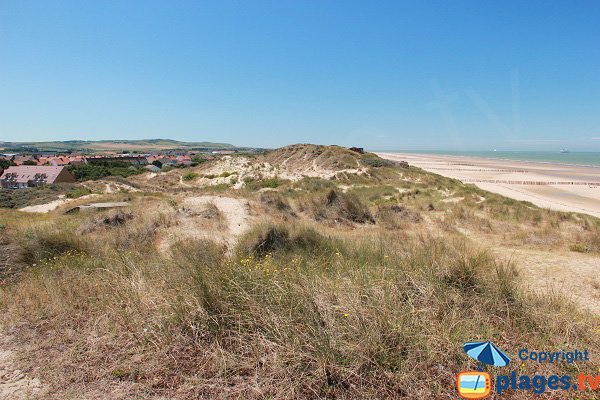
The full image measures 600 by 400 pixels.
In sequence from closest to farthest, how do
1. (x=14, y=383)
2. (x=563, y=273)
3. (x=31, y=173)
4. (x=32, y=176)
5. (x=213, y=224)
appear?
(x=14, y=383)
(x=563, y=273)
(x=213, y=224)
(x=32, y=176)
(x=31, y=173)

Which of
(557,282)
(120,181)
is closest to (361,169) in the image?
(120,181)

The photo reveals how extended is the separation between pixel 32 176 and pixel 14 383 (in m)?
80.8

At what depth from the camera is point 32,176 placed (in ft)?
212

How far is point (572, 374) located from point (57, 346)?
4980 millimetres

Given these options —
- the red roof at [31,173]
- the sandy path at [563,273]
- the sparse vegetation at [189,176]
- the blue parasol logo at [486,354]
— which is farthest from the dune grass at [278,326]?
the red roof at [31,173]

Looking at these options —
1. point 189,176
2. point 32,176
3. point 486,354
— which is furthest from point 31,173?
point 486,354

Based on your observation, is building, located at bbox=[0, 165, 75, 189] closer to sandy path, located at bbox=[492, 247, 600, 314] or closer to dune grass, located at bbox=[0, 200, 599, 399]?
dune grass, located at bbox=[0, 200, 599, 399]

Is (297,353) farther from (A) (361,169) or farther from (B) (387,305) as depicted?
(A) (361,169)

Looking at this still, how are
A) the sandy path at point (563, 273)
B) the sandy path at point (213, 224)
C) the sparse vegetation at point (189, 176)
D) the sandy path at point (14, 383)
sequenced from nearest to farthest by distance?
the sandy path at point (14, 383)
the sandy path at point (563, 273)
the sandy path at point (213, 224)
the sparse vegetation at point (189, 176)

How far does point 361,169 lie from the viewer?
39156 mm

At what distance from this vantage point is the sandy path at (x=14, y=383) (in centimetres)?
266

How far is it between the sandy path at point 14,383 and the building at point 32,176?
233ft

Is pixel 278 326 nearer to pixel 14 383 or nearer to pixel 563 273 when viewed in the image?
pixel 14 383

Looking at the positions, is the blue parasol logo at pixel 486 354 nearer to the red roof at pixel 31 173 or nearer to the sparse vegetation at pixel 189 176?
the sparse vegetation at pixel 189 176
